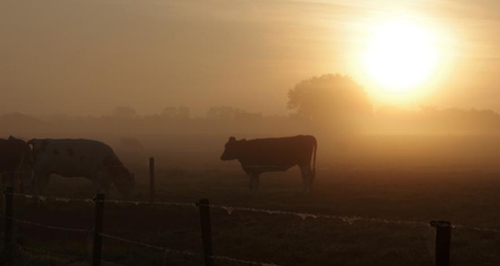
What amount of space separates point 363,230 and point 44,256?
7104 mm

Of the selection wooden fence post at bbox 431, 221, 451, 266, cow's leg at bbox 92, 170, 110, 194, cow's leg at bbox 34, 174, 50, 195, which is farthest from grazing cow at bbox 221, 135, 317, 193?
wooden fence post at bbox 431, 221, 451, 266

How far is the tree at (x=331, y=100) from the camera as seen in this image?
358 ft

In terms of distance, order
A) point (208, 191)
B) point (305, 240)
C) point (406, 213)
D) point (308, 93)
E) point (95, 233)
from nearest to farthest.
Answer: point (95, 233) → point (305, 240) → point (406, 213) → point (208, 191) → point (308, 93)

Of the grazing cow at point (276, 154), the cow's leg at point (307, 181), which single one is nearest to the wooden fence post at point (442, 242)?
the cow's leg at point (307, 181)

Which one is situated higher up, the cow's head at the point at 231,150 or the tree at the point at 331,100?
the tree at the point at 331,100

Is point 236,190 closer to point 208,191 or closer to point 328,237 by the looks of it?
point 208,191

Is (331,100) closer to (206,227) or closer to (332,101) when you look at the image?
(332,101)

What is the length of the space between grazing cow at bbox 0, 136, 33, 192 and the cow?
676 mm

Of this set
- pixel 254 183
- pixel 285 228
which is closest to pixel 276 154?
pixel 254 183

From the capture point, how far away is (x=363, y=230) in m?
14.0

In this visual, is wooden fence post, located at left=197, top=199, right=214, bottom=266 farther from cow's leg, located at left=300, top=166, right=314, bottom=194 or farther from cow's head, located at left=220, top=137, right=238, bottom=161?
cow's head, located at left=220, top=137, right=238, bottom=161

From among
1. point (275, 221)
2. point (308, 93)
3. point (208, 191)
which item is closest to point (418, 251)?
point (275, 221)

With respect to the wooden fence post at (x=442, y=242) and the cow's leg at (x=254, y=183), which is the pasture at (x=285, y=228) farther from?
the wooden fence post at (x=442, y=242)

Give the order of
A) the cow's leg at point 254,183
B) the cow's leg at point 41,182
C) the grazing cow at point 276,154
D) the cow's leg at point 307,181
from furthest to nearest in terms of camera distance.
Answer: the grazing cow at point 276,154, the cow's leg at point 254,183, the cow's leg at point 307,181, the cow's leg at point 41,182
